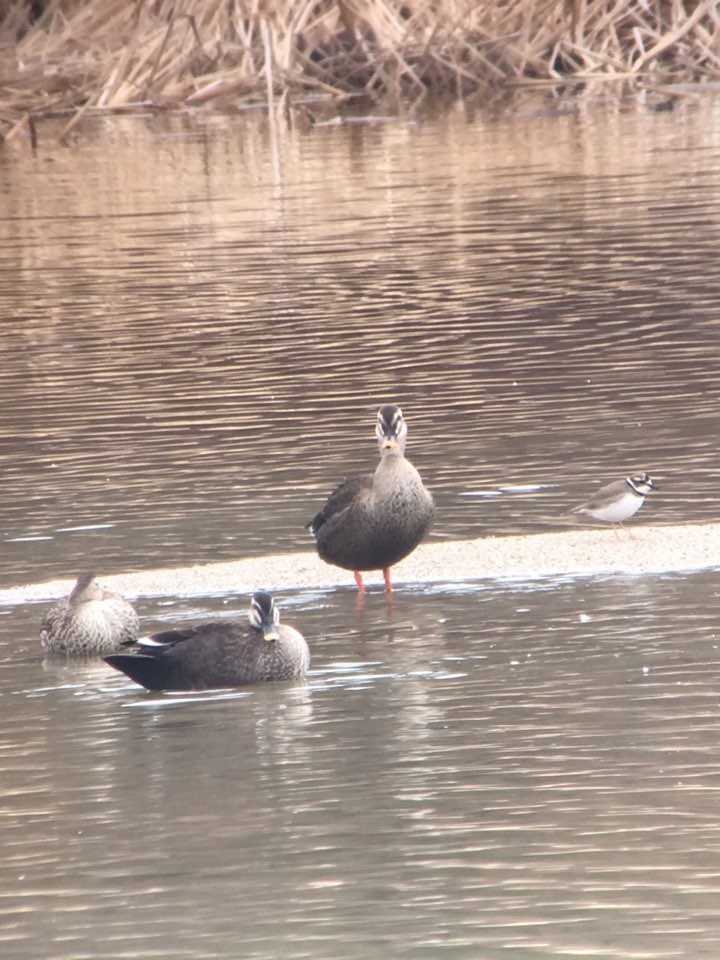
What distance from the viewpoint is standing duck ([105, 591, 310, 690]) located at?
917cm

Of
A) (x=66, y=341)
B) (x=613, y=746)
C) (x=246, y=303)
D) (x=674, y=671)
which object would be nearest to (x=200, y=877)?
(x=613, y=746)

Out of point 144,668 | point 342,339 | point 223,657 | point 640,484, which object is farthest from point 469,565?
point 342,339

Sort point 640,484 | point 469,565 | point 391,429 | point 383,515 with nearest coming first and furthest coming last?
point 383,515, point 391,429, point 469,565, point 640,484

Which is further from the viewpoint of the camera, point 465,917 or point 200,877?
point 200,877

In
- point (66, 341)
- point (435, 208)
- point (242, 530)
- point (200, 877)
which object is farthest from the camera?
point (435, 208)

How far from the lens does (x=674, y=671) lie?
8797mm

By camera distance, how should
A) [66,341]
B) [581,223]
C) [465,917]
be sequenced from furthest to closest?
[581,223], [66,341], [465,917]

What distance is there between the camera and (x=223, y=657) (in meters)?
9.25

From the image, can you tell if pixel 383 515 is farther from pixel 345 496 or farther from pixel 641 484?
pixel 641 484

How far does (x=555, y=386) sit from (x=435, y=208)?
1046cm

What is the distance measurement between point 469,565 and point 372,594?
0.52 m

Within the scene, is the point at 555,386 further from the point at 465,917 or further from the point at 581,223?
the point at 465,917

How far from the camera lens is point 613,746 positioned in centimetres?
777

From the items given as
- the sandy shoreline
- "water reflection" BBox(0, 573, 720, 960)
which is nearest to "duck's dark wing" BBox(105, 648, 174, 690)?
"water reflection" BBox(0, 573, 720, 960)
